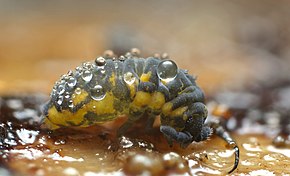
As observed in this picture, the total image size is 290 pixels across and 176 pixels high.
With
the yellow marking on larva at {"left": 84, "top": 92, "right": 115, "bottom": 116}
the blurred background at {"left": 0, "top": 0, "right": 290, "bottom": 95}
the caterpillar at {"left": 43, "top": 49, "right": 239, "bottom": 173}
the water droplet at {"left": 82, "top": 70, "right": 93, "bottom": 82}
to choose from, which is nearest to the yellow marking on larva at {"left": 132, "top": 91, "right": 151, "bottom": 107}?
the caterpillar at {"left": 43, "top": 49, "right": 239, "bottom": 173}

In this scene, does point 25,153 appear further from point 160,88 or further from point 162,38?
point 162,38

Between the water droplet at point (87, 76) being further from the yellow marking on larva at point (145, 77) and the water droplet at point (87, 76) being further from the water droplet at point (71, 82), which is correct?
the yellow marking on larva at point (145, 77)

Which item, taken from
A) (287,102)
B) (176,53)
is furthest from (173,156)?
(176,53)

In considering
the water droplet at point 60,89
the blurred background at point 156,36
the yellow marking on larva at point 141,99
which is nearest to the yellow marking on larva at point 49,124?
the water droplet at point 60,89

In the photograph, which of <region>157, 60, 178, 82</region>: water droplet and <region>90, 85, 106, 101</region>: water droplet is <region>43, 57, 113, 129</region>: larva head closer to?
<region>90, 85, 106, 101</region>: water droplet

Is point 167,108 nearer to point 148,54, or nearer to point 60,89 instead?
point 60,89

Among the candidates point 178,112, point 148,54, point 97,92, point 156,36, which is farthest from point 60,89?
point 156,36
